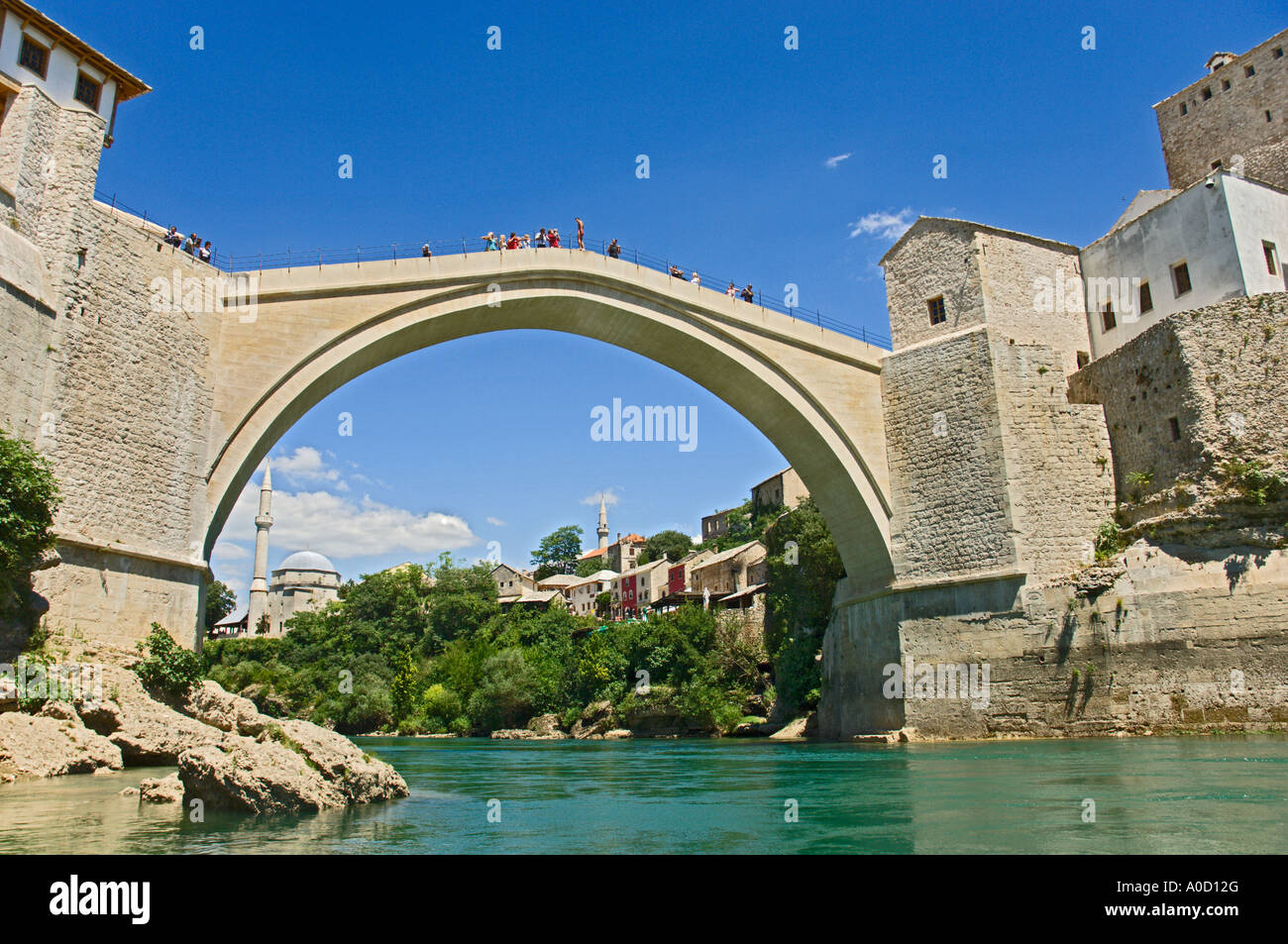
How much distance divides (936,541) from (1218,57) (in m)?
18.3

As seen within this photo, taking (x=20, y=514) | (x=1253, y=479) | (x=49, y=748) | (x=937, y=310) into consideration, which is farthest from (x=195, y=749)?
(x=937, y=310)

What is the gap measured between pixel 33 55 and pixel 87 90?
1009mm

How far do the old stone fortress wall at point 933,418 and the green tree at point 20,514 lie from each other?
83cm

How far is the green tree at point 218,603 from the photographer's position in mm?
57875

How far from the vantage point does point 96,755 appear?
9281mm

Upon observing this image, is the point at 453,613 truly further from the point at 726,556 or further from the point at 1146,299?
the point at 1146,299

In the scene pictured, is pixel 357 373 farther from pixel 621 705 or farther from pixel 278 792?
pixel 621 705

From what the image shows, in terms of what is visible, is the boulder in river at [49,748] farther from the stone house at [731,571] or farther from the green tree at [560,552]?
the green tree at [560,552]

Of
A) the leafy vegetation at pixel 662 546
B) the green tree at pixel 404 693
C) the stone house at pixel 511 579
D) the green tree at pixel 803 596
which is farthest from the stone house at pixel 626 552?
the green tree at pixel 803 596

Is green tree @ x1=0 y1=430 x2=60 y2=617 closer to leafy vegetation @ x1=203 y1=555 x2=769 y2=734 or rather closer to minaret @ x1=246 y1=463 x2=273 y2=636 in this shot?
leafy vegetation @ x1=203 y1=555 x2=769 y2=734

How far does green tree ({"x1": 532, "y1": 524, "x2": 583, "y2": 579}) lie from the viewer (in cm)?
7144

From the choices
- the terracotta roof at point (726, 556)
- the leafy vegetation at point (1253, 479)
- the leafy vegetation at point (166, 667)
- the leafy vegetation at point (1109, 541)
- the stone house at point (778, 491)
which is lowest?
the leafy vegetation at point (166, 667)

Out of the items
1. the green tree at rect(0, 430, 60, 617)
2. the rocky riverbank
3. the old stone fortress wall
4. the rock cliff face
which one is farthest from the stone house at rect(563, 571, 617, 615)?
the green tree at rect(0, 430, 60, 617)
